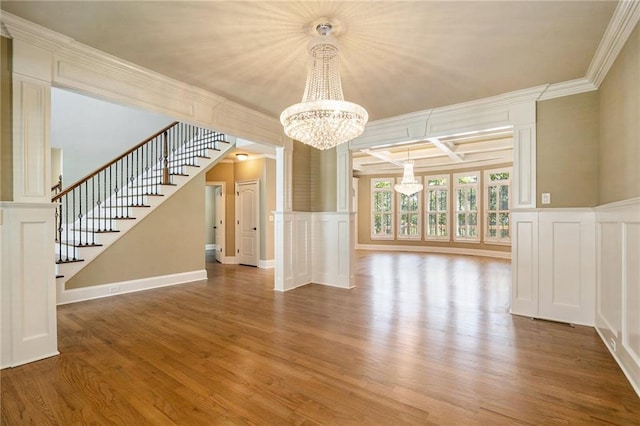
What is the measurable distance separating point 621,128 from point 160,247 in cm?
621

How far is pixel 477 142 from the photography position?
7457 millimetres

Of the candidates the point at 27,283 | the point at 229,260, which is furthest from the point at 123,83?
the point at 229,260

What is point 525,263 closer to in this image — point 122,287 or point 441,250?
point 122,287

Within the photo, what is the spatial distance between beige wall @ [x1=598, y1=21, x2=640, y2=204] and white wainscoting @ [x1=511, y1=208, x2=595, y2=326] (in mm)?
441

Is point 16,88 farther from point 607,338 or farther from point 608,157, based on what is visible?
point 607,338

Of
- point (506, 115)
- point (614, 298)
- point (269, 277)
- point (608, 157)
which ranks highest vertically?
point (506, 115)

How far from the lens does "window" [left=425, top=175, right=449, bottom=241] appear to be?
1030 centimetres

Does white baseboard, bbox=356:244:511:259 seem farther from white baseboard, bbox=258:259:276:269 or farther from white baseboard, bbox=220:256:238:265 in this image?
white baseboard, bbox=220:256:238:265

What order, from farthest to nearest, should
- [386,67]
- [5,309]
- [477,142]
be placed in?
[477,142] < [386,67] < [5,309]

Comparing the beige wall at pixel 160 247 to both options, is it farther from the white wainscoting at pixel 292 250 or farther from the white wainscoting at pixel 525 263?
the white wainscoting at pixel 525 263

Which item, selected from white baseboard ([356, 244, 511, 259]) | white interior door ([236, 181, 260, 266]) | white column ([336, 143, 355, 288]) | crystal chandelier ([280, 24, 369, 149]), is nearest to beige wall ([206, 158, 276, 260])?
white interior door ([236, 181, 260, 266])

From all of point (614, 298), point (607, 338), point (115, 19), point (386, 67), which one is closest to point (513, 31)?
point (386, 67)

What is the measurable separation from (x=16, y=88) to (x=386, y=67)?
3265mm

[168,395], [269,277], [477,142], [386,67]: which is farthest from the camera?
[477,142]
